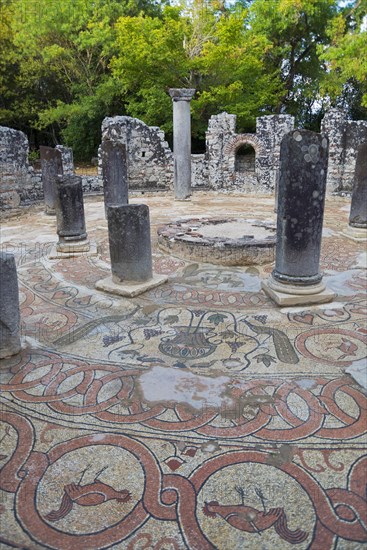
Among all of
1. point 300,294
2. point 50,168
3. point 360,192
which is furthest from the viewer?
point 50,168

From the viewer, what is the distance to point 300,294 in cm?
529

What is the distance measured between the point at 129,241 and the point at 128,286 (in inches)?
25.4

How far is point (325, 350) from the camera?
163 inches

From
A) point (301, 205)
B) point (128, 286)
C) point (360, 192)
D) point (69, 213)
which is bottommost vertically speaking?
point (128, 286)

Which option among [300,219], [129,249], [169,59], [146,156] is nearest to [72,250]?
[129,249]

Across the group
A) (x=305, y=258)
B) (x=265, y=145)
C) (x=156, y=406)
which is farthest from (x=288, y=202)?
(x=265, y=145)

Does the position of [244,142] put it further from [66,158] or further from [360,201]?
[360,201]

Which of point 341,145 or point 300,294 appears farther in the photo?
point 341,145

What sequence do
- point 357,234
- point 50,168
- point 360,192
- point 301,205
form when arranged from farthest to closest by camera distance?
point 50,168
point 360,192
point 357,234
point 301,205

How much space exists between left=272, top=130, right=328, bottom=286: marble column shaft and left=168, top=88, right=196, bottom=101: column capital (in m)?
9.83

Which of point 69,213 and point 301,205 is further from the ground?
point 301,205

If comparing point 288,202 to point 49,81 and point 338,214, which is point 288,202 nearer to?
point 338,214

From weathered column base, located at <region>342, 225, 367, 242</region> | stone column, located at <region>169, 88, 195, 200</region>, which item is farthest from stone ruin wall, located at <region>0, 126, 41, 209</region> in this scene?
weathered column base, located at <region>342, 225, 367, 242</region>

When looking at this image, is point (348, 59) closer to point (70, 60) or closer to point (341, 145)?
point (341, 145)
